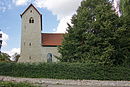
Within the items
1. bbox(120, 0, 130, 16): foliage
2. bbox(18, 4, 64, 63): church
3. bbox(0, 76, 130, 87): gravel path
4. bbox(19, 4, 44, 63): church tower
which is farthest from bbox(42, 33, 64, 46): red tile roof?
bbox(0, 76, 130, 87): gravel path

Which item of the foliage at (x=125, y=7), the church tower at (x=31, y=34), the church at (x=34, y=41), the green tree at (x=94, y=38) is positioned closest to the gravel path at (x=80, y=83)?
the green tree at (x=94, y=38)

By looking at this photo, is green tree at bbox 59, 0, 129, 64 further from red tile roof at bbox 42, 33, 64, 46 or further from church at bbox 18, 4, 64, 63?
red tile roof at bbox 42, 33, 64, 46

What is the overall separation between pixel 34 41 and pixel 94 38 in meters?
20.5

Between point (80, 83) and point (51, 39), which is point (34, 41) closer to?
point (51, 39)

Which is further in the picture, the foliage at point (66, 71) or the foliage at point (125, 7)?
the foliage at point (125, 7)

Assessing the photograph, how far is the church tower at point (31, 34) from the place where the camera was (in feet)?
128

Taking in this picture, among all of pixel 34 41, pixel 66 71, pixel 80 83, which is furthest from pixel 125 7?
pixel 34 41

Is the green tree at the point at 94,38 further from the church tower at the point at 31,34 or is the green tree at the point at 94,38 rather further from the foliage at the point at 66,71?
the church tower at the point at 31,34

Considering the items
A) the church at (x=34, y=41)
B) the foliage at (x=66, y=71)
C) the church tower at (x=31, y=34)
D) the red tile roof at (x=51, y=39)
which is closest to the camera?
the foliage at (x=66, y=71)

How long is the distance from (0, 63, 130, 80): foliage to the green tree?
1141 millimetres

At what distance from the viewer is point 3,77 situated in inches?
846

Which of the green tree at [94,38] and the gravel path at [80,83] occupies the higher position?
the green tree at [94,38]

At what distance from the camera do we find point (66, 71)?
21656 mm

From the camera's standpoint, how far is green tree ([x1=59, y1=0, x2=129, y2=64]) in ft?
71.6
